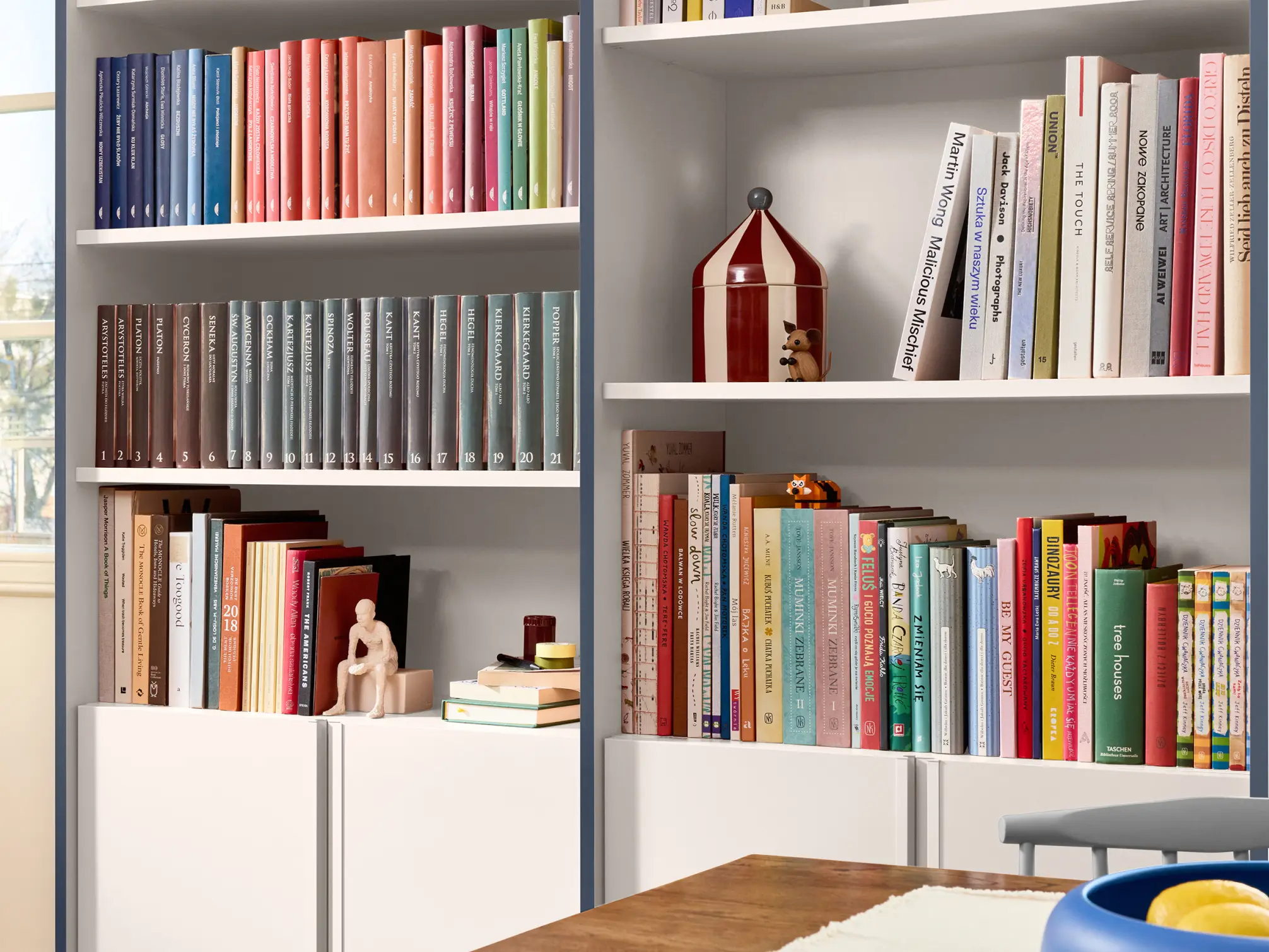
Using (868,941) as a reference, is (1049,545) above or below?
above

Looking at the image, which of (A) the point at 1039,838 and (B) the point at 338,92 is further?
(B) the point at 338,92

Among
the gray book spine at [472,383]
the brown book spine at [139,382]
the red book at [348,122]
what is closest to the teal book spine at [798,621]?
the gray book spine at [472,383]

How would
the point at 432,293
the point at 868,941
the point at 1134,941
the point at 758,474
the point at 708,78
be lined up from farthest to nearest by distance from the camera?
the point at 432,293
the point at 708,78
the point at 758,474
the point at 868,941
the point at 1134,941

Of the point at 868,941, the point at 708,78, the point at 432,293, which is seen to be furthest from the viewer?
the point at 432,293

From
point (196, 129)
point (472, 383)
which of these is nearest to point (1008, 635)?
point (472, 383)

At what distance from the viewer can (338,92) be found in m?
2.18

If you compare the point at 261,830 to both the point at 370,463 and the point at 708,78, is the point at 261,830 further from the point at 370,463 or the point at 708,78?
the point at 708,78

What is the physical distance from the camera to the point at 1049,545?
1807mm

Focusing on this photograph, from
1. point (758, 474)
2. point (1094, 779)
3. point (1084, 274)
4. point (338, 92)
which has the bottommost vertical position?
point (1094, 779)

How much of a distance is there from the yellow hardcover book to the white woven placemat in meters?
0.87

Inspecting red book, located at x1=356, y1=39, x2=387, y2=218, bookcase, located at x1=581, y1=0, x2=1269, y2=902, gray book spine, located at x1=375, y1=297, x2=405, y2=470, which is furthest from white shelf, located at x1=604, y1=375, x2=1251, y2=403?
red book, located at x1=356, y1=39, x2=387, y2=218

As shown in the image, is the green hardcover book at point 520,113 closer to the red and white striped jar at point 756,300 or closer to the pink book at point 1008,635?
the red and white striped jar at point 756,300

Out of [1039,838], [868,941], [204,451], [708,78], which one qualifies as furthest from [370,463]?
[868,941]

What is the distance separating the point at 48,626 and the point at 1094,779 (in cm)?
169
